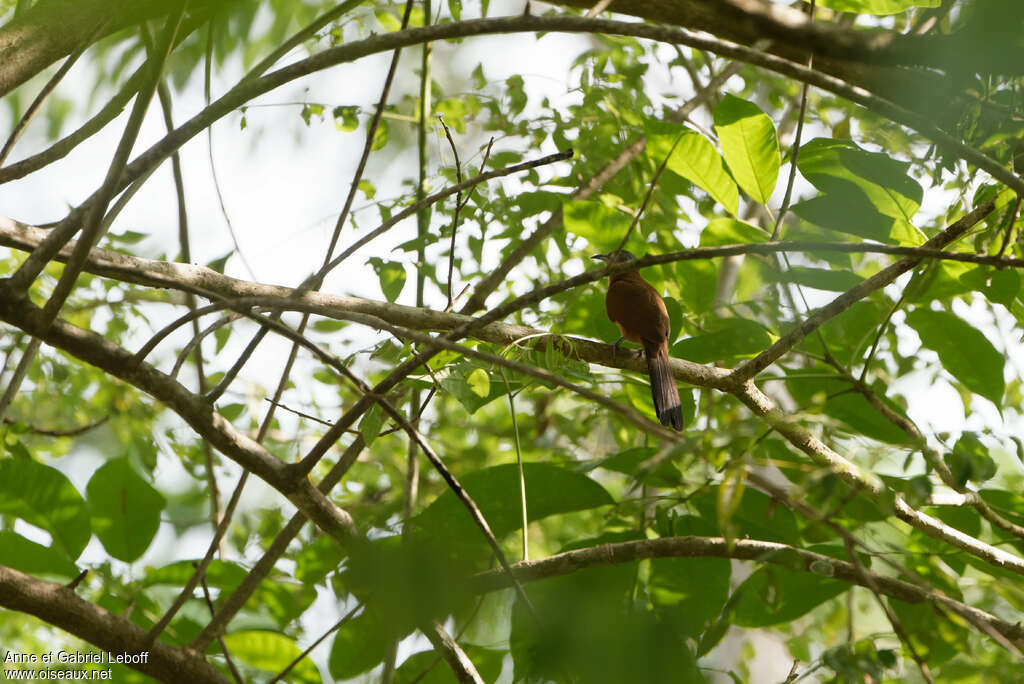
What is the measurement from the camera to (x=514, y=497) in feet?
7.59

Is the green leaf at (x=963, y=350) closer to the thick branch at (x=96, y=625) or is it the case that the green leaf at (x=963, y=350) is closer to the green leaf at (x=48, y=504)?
the thick branch at (x=96, y=625)

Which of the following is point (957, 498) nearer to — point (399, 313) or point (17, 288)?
point (399, 313)

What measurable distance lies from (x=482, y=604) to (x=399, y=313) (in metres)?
1.09

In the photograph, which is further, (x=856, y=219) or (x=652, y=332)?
(x=652, y=332)

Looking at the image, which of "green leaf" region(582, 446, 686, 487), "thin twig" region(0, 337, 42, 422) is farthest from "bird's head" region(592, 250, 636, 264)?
"thin twig" region(0, 337, 42, 422)

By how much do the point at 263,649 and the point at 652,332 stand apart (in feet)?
5.30

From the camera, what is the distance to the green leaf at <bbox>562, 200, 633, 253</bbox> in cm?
273

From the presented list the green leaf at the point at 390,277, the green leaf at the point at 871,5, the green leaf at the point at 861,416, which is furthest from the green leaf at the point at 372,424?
the green leaf at the point at 871,5

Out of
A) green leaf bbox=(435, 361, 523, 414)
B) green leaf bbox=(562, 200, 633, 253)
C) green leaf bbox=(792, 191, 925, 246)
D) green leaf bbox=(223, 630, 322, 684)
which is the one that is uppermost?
green leaf bbox=(562, 200, 633, 253)

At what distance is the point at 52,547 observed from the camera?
2.38 m

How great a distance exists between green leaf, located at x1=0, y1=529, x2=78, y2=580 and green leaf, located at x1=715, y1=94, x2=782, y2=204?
2.28 metres

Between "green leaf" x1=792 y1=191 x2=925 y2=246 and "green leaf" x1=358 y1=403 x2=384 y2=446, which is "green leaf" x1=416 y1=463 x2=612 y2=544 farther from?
"green leaf" x1=792 y1=191 x2=925 y2=246

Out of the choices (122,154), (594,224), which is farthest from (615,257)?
(122,154)

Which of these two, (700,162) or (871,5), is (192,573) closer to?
(700,162)
